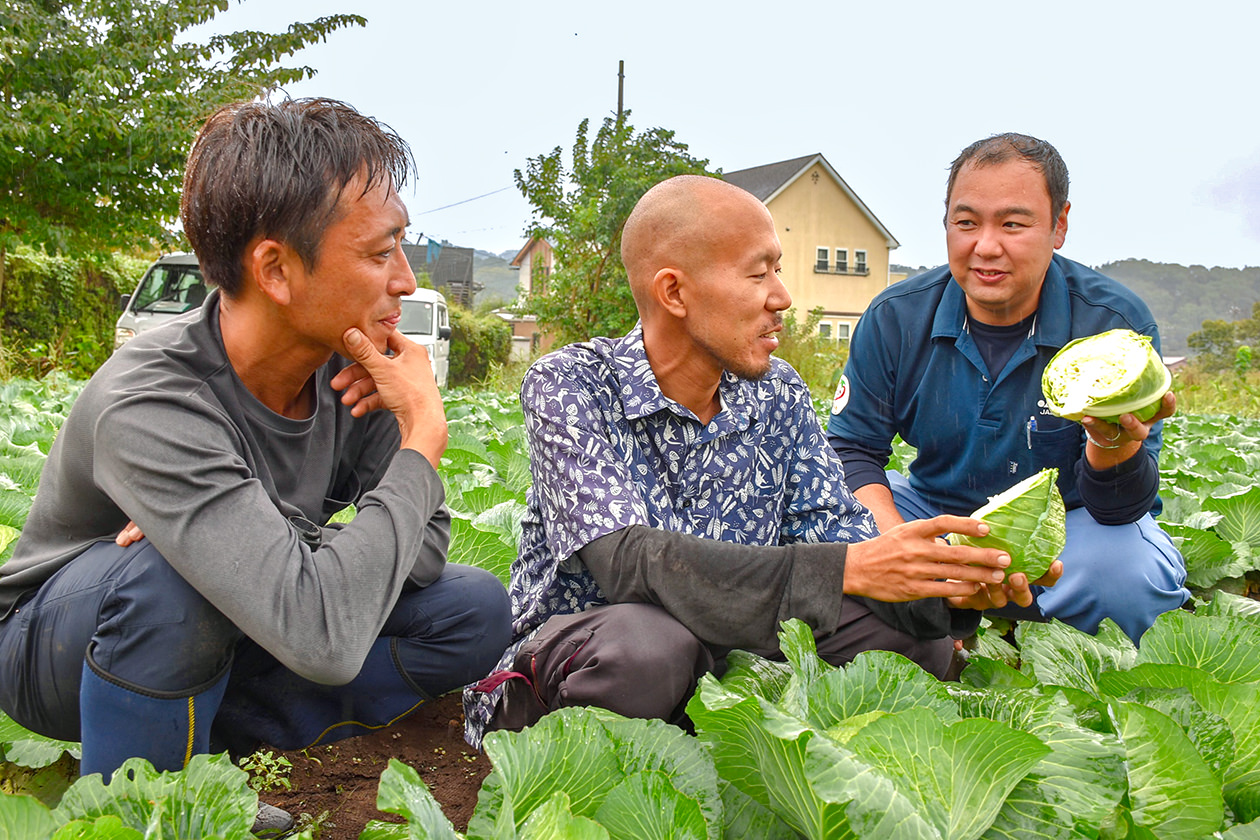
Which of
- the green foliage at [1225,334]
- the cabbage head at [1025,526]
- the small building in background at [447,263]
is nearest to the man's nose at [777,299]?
the cabbage head at [1025,526]

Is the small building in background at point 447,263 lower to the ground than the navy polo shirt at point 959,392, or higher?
higher

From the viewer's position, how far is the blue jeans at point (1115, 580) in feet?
8.20

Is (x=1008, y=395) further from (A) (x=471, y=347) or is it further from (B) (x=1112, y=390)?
(A) (x=471, y=347)

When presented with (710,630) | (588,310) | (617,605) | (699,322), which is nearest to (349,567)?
(617,605)

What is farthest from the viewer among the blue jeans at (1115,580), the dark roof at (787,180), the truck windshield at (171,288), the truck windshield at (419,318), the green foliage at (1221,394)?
the dark roof at (787,180)

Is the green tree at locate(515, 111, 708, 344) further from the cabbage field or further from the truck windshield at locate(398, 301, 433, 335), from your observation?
the cabbage field

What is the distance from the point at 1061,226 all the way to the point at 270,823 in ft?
8.34

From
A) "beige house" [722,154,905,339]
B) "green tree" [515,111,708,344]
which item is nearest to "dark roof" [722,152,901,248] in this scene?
"beige house" [722,154,905,339]

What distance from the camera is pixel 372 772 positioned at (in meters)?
2.02

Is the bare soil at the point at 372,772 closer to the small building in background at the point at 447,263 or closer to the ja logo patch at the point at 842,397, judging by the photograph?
the ja logo patch at the point at 842,397

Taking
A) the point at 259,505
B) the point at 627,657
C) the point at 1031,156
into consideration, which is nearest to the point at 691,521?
the point at 627,657

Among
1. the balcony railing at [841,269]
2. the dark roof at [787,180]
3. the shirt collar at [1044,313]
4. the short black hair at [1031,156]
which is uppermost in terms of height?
the dark roof at [787,180]

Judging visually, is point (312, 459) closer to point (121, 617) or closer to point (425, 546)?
point (425, 546)

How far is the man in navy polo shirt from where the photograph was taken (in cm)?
252
